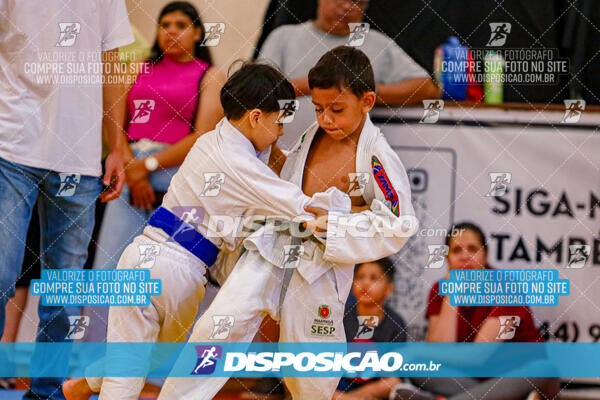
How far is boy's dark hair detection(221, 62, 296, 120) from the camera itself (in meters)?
2.79

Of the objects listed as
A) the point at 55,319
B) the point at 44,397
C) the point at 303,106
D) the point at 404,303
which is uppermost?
the point at 303,106

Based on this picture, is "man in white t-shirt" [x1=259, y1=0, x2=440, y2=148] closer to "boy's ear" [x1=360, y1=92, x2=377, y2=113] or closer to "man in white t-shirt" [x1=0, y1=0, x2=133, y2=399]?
"boy's ear" [x1=360, y1=92, x2=377, y2=113]

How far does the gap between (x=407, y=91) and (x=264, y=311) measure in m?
1.12

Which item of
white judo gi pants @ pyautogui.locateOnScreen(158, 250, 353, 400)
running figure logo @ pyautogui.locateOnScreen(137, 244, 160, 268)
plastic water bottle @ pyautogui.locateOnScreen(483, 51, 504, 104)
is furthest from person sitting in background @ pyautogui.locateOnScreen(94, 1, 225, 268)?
plastic water bottle @ pyautogui.locateOnScreen(483, 51, 504, 104)

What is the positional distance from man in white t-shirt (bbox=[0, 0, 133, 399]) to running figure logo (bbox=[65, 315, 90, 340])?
0.02 m

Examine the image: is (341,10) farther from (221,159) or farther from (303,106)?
(221,159)

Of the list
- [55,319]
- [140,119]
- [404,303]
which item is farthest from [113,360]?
[404,303]

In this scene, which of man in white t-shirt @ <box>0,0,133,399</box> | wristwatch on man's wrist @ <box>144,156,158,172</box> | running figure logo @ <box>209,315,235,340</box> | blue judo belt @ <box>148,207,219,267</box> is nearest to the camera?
running figure logo @ <box>209,315,235,340</box>

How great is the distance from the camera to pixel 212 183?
278 cm

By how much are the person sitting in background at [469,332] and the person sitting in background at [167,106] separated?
1.22 meters

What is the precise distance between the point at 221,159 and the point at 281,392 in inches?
44.7

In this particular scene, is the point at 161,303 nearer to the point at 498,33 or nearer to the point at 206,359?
the point at 206,359

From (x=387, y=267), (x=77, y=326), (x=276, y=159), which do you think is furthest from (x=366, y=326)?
(x=77, y=326)

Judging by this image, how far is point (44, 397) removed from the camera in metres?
2.98
